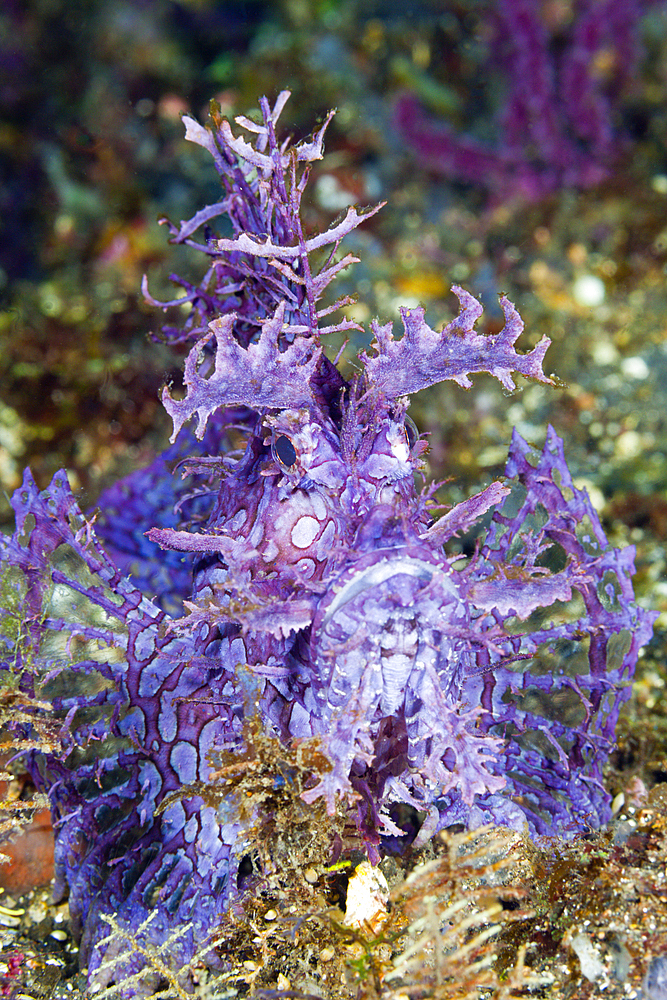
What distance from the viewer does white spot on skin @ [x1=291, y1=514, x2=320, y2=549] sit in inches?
67.2

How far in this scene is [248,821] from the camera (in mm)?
1749

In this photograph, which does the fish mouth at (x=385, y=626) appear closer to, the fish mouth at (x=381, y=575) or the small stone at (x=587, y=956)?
the fish mouth at (x=381, y=575)

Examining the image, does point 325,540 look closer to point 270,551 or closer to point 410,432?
point 270,551

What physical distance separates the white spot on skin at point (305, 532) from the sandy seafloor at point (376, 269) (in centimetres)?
97

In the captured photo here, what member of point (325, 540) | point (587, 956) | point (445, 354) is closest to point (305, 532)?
point (325, 540)

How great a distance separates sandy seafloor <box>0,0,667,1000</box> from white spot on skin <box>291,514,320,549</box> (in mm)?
966

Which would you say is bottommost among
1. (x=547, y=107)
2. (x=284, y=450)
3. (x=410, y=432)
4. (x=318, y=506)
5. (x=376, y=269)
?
(x=318, y=506)

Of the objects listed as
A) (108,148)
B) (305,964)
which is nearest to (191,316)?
(305,964)

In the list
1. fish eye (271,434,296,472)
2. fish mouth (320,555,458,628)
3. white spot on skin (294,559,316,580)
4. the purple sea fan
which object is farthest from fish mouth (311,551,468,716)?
the purple sea fan

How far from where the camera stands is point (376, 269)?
18.4ft

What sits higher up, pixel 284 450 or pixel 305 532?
pixel 284 450

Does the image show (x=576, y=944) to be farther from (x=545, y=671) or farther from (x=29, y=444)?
(x=29, y=444)

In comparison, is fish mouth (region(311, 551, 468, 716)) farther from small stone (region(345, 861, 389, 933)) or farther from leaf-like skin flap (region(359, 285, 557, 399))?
small stone (region(345, 861, 389, 933))

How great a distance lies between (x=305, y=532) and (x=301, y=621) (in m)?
0.31
